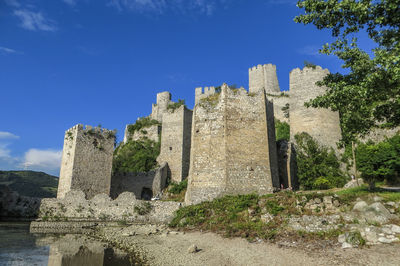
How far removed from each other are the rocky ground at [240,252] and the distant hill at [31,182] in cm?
5115

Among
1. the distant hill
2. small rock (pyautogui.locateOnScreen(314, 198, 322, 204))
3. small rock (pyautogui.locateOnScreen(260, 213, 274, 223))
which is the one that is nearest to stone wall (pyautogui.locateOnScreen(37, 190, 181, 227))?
small rock (pyautogui.locateOnScreen(260, 213, 274, 223))

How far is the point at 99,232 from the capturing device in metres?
14.5

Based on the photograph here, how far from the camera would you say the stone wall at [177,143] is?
3220cm

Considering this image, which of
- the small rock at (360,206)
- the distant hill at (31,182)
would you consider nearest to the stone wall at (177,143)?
the small rock at (360,206)

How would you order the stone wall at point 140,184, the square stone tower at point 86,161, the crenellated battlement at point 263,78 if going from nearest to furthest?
the square stone tower at point 86,161 < the stone wall at point 140,184 < the crenellated battlement at point 263,78

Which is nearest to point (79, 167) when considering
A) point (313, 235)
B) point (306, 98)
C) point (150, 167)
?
point (150, 167)

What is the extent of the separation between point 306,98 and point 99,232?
23247mm

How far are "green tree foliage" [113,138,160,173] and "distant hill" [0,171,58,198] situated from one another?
27.2m

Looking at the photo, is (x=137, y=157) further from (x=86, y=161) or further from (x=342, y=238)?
(x=342, y=238)

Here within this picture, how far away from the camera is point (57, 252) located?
9.87 m

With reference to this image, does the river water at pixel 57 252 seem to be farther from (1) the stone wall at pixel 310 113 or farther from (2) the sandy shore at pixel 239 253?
(1) the stone wall at pixel 310 113

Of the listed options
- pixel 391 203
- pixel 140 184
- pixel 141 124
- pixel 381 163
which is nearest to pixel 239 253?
pixel 391 203

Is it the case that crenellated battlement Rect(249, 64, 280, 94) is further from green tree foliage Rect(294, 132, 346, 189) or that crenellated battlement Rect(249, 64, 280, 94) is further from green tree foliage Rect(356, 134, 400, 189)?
green tree foliage Rect(356, 134, 400, 189)

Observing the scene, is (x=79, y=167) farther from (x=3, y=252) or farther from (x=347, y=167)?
(x=347, y=167)
